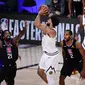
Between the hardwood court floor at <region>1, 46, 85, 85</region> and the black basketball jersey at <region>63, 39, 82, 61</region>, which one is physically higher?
the black basketball jersey at <region>63, 39, 82, 61</region>

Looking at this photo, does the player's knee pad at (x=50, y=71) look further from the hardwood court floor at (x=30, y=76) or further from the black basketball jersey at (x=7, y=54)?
the hardwood court floor at (x=30, y=76)

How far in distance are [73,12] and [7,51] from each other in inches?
261

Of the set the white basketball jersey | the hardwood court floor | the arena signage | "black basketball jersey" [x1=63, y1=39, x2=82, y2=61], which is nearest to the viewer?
the white basketball jersey

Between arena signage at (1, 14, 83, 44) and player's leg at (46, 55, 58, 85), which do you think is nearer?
player's leg at (46, 55, 58, 85)

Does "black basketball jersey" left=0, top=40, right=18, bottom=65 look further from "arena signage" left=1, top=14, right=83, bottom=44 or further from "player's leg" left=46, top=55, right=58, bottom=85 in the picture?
"arena signage" left=1, top=14, right=83, bottom=44

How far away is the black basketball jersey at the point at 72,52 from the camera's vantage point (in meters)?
6.96

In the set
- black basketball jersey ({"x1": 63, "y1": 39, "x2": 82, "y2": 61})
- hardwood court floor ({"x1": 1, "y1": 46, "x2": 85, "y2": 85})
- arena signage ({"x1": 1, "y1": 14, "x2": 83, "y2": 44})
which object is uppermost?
black basketball jersey ({"x1": 63, "y1": 39, "x2": 82, "y2": 61})

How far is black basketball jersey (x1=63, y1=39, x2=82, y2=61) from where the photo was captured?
696 centimetres

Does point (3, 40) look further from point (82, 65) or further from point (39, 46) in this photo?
point (39, 46)

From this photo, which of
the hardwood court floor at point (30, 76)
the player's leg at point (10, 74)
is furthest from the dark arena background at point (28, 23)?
the player's leg at point (10, 74)

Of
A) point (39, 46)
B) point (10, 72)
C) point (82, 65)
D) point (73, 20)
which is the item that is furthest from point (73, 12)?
point (10, 72)

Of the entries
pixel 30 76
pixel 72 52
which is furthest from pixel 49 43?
pixel 30 76

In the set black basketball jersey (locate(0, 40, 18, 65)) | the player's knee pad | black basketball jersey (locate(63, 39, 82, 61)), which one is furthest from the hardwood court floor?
black basketball jersey (locate(0, 40, 18, 65))

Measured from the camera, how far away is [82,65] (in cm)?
704
